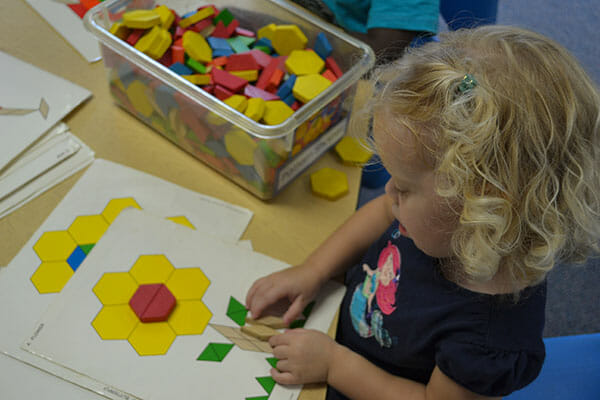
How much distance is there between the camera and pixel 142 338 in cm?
61

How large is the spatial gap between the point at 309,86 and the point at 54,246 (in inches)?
15.9

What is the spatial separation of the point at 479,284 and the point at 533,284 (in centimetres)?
6

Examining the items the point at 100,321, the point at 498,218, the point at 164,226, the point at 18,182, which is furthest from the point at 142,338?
the point at 498,218

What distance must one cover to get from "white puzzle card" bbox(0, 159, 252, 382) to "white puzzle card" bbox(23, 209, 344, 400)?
19mm

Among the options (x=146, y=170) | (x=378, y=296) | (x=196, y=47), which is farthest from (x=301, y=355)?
(x=196, y=47)

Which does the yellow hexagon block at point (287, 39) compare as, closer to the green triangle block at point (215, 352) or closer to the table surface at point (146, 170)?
the table surface at point (146, 170)

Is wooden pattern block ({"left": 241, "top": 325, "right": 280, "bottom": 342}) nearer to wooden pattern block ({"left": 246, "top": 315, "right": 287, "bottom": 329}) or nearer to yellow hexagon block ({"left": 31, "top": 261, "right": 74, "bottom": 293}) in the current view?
wooden pattern block ({"left": 246, "top": 315, "right": 287, "bottom": 329})

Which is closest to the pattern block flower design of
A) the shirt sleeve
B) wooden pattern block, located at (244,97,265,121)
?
wooden pattern block, located at (244,97,265,121)

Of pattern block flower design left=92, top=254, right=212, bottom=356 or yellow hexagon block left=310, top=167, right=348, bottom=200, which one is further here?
yellow hexagon block left=310, top=167, right=348, bottom=200

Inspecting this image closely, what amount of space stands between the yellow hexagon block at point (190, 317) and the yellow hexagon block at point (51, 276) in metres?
0.14

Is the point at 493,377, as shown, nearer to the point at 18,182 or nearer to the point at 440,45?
the point at 440,45

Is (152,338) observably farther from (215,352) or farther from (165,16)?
(165,16)

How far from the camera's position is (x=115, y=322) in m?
0.62

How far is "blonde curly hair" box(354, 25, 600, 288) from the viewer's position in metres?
0.45
